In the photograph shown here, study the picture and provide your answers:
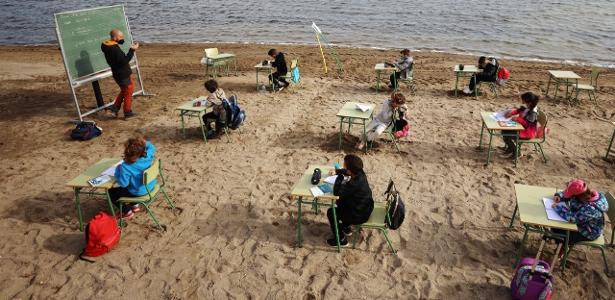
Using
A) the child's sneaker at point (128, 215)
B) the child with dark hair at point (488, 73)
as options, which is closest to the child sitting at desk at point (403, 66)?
the child with dark hair at point (488, 73)

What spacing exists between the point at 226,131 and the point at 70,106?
5.33 metres

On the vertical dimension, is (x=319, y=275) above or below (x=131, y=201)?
below

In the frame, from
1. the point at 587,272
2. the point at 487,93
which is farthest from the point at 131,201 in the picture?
the point at 487,93

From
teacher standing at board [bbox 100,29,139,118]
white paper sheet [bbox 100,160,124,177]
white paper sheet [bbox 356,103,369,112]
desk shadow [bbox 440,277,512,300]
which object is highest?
teacher standing at board [bbox 100,29,139,118]

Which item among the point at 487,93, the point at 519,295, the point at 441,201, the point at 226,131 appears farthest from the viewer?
the point at 487,93

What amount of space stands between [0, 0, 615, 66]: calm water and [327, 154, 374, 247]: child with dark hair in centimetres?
1608

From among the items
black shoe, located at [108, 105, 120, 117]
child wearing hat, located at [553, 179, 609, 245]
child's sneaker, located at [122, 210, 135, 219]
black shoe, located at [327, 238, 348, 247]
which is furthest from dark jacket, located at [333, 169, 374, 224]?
black shoe, located at [108, 105, 120, 117]

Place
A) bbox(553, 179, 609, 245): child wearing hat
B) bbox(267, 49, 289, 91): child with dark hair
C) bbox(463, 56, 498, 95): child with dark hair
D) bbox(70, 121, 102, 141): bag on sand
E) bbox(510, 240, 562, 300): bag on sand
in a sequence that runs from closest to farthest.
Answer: bbox(510, 240, 562, 300): bag on sand → bbox(553, 179, 609, 245): child wearing hat → bbox(70, 121, 102, 141): bag on sand → bbox(463, 56, 498, 95): child with dark hair → bbox(267, 49, 289, 91): child with dark hair

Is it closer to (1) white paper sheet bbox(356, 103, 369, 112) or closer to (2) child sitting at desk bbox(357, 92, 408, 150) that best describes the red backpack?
(2) child sitting at desk bbox(357, 92, 408, 150)

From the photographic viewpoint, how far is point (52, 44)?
22.3 m

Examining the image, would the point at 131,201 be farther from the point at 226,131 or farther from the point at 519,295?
the point at 519,295

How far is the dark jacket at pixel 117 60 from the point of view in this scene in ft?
31.9

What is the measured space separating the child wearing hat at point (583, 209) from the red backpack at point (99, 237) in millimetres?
5831

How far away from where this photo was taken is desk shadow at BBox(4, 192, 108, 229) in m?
6.46
